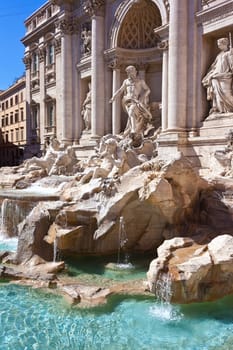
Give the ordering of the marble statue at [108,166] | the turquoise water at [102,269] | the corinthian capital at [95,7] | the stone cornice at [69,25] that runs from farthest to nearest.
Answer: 1. the stone cornice at [69,25]
2. the corinthian capital at [95,7]
3. the marble statue at [108,166]
4. the turquoise water at [102,269]

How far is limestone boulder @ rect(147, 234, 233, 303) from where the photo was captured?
5844 mm

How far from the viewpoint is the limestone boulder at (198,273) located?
19.2 feet

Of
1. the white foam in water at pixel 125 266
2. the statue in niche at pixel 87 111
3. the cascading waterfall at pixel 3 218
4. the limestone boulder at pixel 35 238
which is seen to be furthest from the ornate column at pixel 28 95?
the white foam in water at pixel 125 266

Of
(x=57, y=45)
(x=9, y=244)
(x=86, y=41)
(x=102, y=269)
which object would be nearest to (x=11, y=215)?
(x=9, y=244)

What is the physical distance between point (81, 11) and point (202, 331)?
1712 cm

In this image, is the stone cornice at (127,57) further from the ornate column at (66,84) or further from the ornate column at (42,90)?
the ornate column at (42,90)

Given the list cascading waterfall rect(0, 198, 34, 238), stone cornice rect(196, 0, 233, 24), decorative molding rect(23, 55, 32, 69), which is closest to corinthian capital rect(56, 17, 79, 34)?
decorative molding rect(23, 55, 32, 69)

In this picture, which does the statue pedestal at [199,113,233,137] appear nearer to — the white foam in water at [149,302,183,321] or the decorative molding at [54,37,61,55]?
the white foam in water at [149,302,183,321]

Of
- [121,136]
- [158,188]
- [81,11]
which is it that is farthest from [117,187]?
[81,11]

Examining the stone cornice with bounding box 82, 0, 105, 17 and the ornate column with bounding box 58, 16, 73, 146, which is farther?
the ornate column with bounding box 58, 16, 73, 146

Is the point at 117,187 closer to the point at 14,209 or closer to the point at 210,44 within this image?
the point at 14,209

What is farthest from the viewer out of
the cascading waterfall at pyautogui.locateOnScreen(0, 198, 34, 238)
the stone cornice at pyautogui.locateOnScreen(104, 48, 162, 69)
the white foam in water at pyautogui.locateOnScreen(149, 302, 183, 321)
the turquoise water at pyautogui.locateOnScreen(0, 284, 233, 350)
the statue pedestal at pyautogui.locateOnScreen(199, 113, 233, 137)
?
the stone cornice at pyautogui.locateOnScreen(104, 48, 162, 69)

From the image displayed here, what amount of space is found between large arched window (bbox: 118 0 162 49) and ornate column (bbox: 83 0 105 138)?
1129 mm

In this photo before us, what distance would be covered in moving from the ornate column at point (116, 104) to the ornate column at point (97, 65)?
2.30 ft
